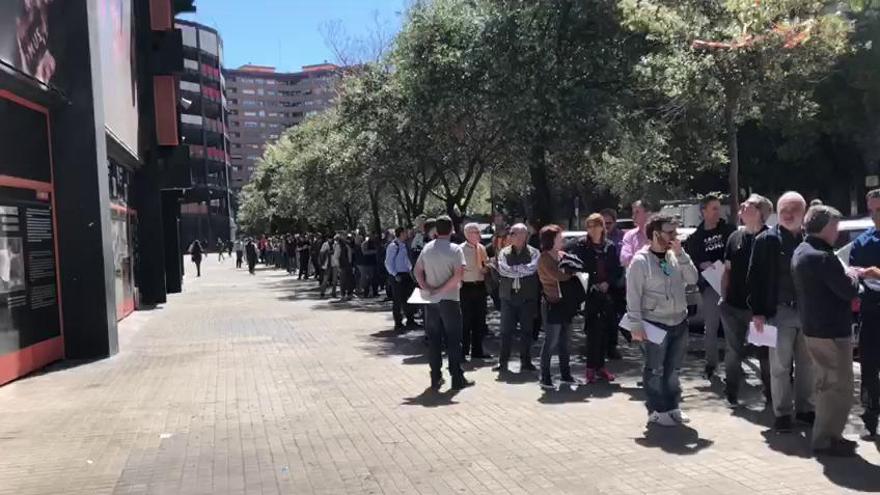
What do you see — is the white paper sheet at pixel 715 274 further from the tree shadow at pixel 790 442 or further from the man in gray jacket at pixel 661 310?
the tree shadow at pixel 790 442

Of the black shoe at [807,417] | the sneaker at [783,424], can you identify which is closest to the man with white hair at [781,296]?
the sneaker at [783,424]

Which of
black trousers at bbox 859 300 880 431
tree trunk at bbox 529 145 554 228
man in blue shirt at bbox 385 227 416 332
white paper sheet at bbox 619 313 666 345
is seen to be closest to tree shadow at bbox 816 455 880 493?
black trousers at bbox 859 300 880 431

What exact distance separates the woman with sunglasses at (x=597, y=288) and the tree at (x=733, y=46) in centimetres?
250

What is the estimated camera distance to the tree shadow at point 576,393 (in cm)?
735

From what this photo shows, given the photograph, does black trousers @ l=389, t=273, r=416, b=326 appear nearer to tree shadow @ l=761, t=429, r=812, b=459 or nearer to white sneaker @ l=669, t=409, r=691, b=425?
white sneaker @ l=669, t=409, r=691, b=425

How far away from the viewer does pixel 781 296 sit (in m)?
5.88

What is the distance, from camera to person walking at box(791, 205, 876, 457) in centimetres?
517

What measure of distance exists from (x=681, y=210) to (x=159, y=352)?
73.3ft

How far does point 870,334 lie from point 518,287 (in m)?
3.68

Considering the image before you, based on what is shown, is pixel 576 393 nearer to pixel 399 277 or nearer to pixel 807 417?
pixel 807 417

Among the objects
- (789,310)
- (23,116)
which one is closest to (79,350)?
(23,116)

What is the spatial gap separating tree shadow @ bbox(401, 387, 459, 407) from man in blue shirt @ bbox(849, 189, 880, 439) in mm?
3539

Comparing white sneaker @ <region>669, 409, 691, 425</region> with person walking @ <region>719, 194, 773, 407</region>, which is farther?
person walking @ <region>719, 194, 773, 407</region>

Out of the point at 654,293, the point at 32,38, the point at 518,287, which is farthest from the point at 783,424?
the point at 32,38
